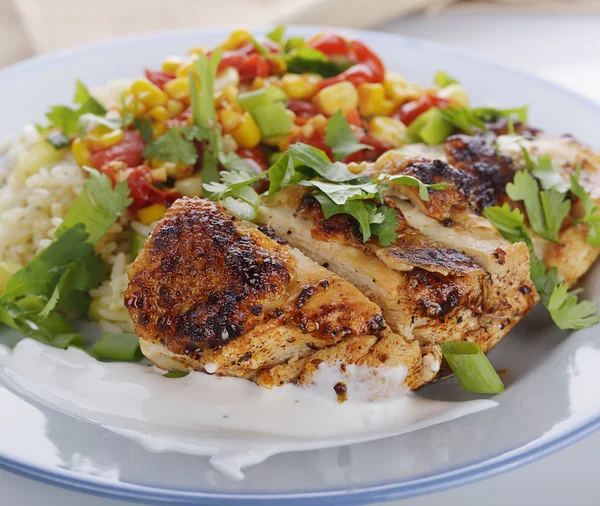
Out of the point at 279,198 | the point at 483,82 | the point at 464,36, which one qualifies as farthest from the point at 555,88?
the point at 279,198

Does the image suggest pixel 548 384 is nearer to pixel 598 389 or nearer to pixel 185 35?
pixel 598 389

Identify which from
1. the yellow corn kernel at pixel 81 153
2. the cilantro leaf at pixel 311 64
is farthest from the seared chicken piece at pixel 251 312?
the cilantro leaf at pixel 311 64

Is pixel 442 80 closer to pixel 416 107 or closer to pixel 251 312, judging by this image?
pixel 416 107

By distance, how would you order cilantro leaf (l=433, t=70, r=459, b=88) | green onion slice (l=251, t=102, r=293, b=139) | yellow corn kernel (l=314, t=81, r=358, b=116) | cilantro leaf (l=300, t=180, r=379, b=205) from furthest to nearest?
1. cilantro leaf (l=433, t=70, r=459, b=88)
2. yellow corn kernel (l=314, t=81, r=358, b=116)
3. green onion slice (l=251, t=102, r=293, b=139)
4. cilantro leaf (l=300, t=180, r=379, b=205)

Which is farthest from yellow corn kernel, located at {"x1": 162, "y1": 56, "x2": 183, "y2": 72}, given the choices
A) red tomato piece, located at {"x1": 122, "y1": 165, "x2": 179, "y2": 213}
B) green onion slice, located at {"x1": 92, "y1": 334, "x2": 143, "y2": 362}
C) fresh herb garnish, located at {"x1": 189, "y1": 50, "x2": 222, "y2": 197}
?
green onion slice, located at {"x1": 92, "y1": 334, "x2": 143, "y2": 362}

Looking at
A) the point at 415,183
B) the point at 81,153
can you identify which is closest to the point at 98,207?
the point at 81,153

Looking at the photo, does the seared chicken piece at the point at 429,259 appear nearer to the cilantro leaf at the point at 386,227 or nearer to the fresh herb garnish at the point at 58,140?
the cilantro leaf at the point at 386,227

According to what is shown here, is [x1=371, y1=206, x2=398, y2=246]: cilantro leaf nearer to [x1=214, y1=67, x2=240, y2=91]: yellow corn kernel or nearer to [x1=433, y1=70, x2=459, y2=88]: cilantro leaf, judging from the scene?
[x1=214, y1=67, x2=240, y2=91]: yellow corn kernel
